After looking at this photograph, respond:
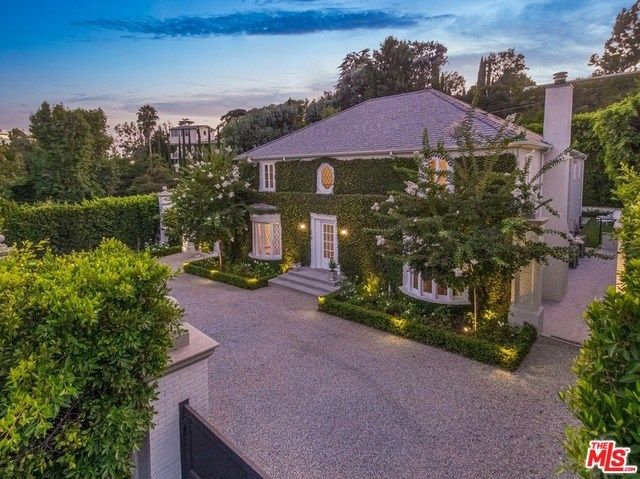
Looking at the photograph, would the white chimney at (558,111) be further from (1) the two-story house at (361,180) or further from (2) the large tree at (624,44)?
(2) the large tree at (624,44)

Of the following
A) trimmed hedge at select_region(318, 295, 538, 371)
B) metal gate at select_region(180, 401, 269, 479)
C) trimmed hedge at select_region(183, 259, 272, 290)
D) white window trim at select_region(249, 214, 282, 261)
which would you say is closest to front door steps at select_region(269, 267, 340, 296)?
trimmed hedge at select_region(183, 259, 272, 290)

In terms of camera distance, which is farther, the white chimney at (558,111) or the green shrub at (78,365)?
the white chimney at (558,111)

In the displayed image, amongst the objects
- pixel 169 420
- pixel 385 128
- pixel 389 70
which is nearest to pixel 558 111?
pixel 385 128

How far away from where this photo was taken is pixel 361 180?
15.3 meters

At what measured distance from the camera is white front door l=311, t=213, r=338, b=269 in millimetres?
16547

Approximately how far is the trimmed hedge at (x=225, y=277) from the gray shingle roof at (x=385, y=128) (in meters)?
6.08

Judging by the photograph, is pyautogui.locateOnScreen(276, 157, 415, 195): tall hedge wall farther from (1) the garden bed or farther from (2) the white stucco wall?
(2) the white stucco wall

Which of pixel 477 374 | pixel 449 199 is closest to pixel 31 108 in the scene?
pixel 449 199

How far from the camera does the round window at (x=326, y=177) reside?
16484 millimetres

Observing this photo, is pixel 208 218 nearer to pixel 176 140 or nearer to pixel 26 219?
pixel 26 219

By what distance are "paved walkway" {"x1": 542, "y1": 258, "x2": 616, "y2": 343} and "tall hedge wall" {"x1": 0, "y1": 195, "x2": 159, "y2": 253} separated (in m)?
19.4

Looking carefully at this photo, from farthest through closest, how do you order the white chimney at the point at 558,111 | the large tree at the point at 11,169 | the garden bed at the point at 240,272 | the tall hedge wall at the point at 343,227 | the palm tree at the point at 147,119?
the palm tree at the point at 147,119 → the large tree at the point at 11,169 → the garden bed at the point at 240,272 → the tall hedge wall at the point at 343,227 → the white chimney at the point at 558,111

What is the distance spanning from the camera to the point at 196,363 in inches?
Answer: 199

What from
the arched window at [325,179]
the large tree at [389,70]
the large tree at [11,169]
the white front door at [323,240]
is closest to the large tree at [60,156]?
the large tree at [11,169]
